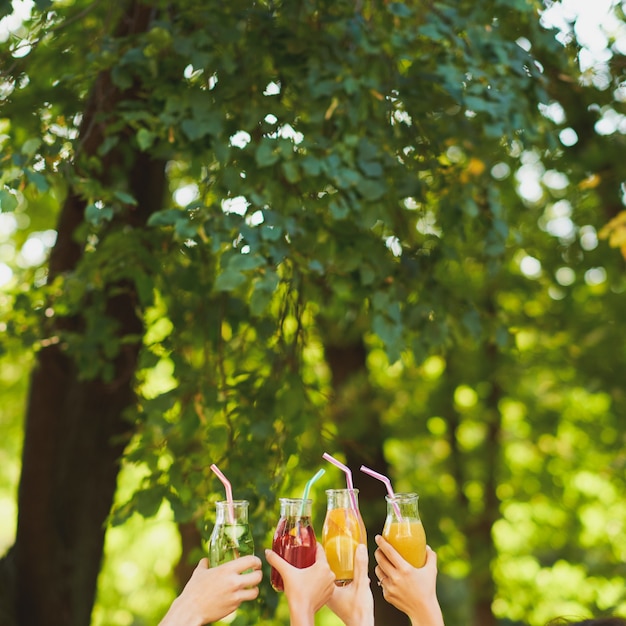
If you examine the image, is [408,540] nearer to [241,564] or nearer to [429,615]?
[429,615]

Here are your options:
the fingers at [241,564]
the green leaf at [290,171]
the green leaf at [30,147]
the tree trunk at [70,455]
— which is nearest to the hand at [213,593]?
the fingers at [241,564]

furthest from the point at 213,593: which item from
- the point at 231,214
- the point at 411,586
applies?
the point at 231,214

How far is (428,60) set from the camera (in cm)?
394

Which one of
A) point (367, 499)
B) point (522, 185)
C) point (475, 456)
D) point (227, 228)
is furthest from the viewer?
point (475, 456)

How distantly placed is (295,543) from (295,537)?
0.01 meters

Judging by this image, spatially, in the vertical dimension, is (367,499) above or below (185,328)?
below

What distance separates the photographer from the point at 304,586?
6.63 feet

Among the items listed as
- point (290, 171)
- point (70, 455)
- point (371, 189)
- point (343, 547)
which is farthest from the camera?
point (70, 455)

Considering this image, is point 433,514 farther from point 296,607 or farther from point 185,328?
point 296,607

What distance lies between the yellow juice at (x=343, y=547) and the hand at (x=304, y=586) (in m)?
0.10

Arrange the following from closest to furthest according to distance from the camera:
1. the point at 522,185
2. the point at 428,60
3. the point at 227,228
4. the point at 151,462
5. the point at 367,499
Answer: the point at 227,228
the point at 151,462
the point at 428,60
the point at 367,499
the point at 522,185

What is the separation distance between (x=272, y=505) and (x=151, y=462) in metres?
0.55

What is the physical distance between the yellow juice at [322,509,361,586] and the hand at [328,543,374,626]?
19mm

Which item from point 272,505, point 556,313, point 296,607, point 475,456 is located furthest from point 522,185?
point 296,607
